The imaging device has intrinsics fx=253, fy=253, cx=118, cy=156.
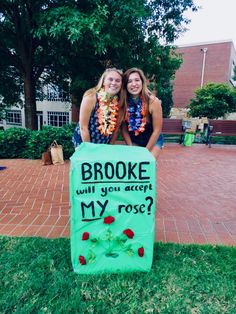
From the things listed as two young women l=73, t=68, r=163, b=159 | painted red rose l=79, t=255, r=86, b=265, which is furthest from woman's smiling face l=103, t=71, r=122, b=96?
painted red rose l=79, t=255, r=86, b=265

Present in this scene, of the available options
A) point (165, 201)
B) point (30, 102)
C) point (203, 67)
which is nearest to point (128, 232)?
point (165, 201)

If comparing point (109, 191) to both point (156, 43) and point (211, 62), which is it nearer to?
point (156, 43)

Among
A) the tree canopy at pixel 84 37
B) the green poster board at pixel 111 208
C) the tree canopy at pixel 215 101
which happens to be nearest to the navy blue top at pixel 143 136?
the green poster board at pixel 111 208

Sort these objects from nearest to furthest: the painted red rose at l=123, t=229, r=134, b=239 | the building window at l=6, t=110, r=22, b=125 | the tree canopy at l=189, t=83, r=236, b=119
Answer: the painted red rose at l=123, t=229, r=134, b=239
the tree canopy at l=189, t=83, r=236, b=119
the building window at l=6, t=110, r=22, b=125

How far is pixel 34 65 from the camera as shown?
941 cm

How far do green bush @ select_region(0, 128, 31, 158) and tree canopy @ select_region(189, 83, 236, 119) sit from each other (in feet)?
40.1

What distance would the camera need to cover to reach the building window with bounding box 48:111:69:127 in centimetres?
2070

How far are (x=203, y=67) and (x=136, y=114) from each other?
80.7ft

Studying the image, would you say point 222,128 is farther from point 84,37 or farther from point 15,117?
point 15,117

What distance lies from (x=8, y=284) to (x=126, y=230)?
1012mm

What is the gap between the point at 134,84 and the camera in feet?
8.17

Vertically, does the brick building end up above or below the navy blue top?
above

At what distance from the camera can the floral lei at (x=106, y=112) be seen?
8.25ft

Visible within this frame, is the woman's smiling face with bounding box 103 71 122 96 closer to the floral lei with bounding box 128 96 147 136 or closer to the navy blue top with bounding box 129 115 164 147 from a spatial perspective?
the floral lei with bounding box 128 96 147 136
